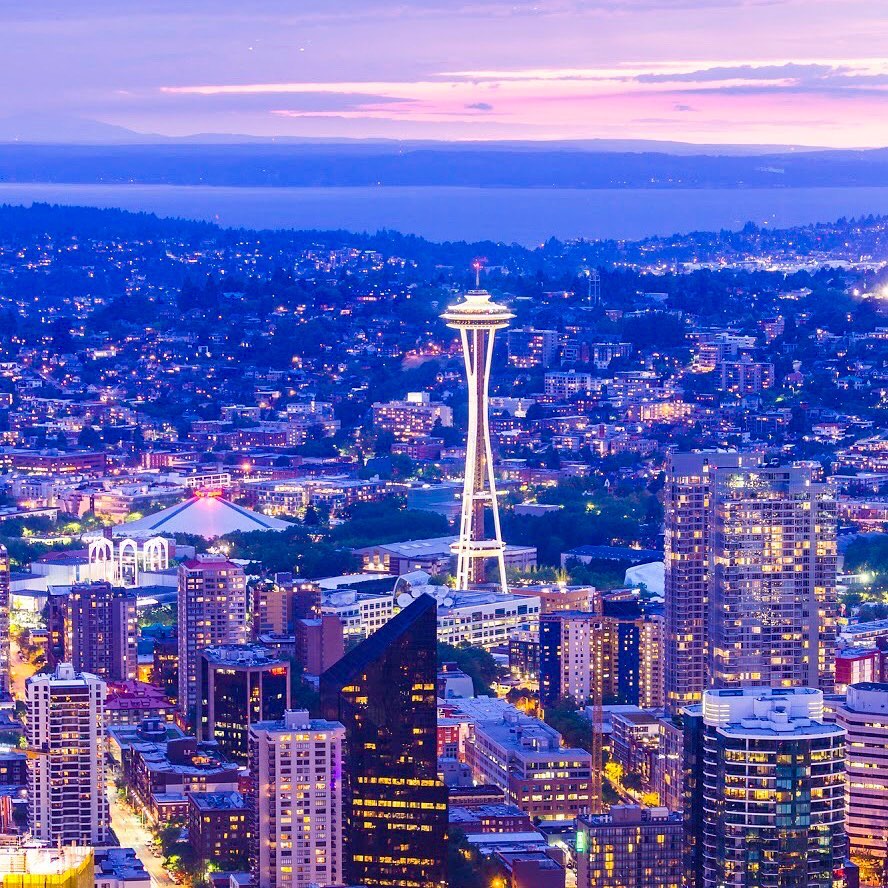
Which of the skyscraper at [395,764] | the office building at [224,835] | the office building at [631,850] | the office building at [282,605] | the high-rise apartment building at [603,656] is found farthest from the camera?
the office building at [282,605]

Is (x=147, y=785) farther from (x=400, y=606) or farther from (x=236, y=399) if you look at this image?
(x=236, y=399)

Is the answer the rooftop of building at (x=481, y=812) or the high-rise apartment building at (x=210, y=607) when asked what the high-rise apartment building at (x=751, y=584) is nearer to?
the rooftop of building at (x=481, y=812)

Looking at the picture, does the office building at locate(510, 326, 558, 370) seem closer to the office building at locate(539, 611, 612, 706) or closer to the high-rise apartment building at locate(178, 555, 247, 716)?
the high-rise apartment building at locate(178, 555, 247, 716)

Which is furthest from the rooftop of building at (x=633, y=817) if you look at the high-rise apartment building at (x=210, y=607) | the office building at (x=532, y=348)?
the office building at (x=532, y=348)

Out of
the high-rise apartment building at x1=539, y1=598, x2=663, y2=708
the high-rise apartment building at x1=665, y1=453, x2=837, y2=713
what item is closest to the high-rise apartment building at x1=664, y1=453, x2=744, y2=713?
the high-rise apartment building at x1=665, y1=453, x2=837, y2=713

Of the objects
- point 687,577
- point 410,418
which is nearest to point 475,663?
point 687,577

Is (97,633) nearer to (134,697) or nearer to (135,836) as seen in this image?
(134,697)

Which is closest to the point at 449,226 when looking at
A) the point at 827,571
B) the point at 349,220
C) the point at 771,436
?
the point at 349,220
